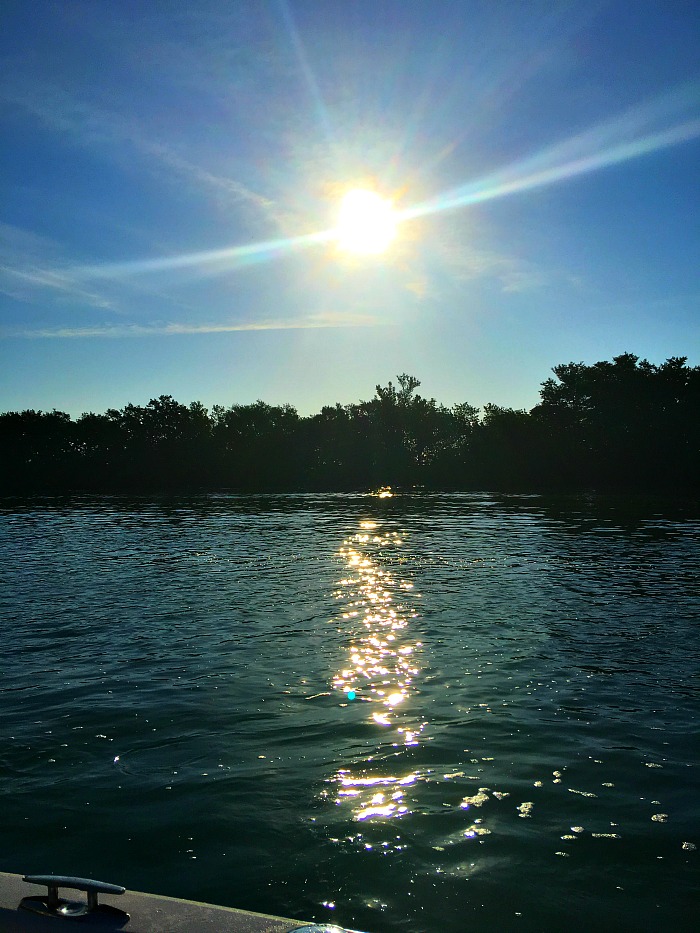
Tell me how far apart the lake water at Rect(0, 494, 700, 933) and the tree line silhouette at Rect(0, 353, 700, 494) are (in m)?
96.3

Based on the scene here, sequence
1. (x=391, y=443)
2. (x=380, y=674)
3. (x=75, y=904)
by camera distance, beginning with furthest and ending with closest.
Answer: (x=391, y=443), (x=380, y=674), (x=75, y=904)

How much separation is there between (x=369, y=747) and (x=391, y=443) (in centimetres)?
14280

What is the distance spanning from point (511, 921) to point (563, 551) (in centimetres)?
2850

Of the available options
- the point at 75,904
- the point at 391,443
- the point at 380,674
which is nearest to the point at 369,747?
the point at 380,674

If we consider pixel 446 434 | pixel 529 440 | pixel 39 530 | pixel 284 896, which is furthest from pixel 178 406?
pixel 284 896

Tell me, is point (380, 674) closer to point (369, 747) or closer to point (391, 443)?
point (369, 747)

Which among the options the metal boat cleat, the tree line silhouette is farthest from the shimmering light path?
the tree line silhouette

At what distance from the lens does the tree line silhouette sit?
114 meters

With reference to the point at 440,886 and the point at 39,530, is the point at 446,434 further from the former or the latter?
the point at 440,886

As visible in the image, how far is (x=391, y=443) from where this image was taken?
153 meters

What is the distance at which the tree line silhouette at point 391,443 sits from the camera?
11394cm

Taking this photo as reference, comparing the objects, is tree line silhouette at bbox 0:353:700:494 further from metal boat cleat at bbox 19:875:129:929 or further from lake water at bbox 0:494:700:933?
metal boat cleat at bbox 19:875:129:929

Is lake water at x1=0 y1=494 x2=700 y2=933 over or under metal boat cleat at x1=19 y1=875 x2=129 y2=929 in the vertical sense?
under

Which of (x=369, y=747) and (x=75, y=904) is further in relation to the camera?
(x=369, y=747)
